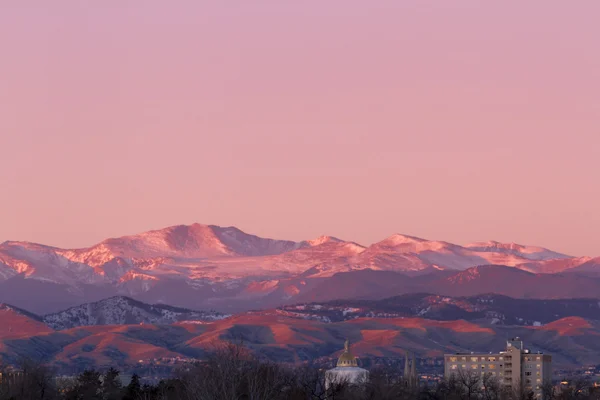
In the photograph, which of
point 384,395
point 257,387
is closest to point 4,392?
point 257,387

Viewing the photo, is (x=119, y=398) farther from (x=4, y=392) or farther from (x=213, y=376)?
(x=213, y=376)

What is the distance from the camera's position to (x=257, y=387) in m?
160

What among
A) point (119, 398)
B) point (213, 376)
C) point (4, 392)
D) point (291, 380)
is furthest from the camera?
point (291, 380)

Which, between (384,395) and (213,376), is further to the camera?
(384,395)

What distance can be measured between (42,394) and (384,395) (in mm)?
36866

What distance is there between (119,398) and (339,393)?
2793 cm

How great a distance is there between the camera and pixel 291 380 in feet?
634

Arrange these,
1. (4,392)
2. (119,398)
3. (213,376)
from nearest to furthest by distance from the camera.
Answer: (213,376), (4,392), (119,398)

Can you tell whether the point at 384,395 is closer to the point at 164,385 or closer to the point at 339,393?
the point at 339,393

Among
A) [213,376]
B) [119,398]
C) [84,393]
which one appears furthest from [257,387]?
[84,393]

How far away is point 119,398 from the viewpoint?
18075 cm

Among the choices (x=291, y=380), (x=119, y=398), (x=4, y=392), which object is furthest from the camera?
(x=291, y=380)

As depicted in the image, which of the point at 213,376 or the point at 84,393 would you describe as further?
the point at 84,393

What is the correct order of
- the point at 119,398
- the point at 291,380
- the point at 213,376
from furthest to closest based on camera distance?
the point at 291,380
the point at 119,398
the point at 213,376
